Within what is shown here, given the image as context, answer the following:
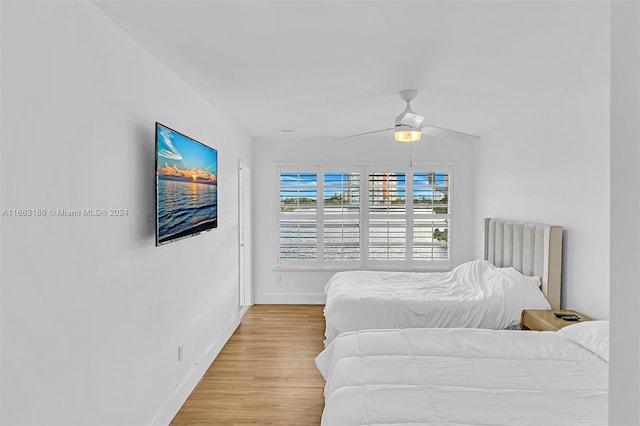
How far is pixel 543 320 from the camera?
318 centimetres

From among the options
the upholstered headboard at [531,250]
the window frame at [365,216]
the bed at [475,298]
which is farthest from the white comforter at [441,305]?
the window frame at [365,216]

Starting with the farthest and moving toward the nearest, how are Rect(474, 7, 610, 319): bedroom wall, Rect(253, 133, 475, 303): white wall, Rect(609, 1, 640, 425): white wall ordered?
Rect(253, 133, 475, 303): white wall, Rect(474, 7, 610, 319): bedroom wall, Rect(609, 1, 640, 425): white wall

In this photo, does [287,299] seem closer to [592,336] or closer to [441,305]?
[441,305]

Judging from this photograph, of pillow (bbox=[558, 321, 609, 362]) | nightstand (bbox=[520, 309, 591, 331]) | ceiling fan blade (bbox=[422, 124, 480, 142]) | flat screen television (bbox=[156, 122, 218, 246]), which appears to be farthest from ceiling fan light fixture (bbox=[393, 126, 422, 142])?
pillow (bbox=[558, 321, 609, 362])

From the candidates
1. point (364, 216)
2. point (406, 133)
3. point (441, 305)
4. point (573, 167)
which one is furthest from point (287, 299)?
point (573, 167)

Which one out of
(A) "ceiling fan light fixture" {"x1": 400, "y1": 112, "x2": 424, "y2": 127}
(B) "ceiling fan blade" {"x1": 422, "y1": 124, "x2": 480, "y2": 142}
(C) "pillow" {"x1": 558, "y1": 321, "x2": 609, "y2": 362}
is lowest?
(C) "pillow" {"x1": 558, "y1": 321, "x2": 609, "y2": 362}

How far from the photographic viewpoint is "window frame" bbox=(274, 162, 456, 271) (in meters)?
5.86

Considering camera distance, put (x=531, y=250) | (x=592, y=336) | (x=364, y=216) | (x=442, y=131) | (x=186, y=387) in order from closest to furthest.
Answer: (x=592, y=336)
(x=186, y=387)
(x=531, y=250)
(x=442, y=131)
(x=364, y=216)

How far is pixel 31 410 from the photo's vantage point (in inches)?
60.1

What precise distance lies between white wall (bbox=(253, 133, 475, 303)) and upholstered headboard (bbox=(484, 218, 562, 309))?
906mm

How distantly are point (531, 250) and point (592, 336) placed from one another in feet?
4.95

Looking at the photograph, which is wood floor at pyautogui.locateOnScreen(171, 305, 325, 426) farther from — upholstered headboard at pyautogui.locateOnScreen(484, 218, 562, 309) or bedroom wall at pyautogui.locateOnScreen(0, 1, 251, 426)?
upholstered headboard at pyautogui.locateOnScreen(484, 218, 562, 309)

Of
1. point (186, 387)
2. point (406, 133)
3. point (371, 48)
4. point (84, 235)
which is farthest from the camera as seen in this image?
point (406, 133)

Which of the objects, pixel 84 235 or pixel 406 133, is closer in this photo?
pixel 84 235
